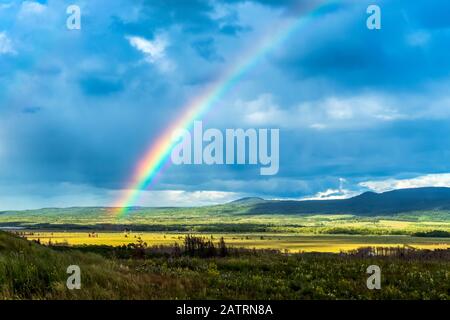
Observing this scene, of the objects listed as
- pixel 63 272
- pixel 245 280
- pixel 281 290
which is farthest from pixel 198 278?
pixel 63 272

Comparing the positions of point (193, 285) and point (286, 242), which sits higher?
point (193, 285)

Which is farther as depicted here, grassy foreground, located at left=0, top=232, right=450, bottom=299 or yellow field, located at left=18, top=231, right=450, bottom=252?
yellow field, located at left=18, top=231, right=450, bottom=252

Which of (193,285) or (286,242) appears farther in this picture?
(286,242)

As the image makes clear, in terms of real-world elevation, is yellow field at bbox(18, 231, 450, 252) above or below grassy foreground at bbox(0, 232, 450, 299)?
below

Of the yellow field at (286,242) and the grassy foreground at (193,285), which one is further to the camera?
the yellow field at (286,242)

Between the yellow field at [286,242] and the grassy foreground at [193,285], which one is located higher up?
the grassy foreground at [193,285]

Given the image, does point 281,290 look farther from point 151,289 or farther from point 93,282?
point 93,282
